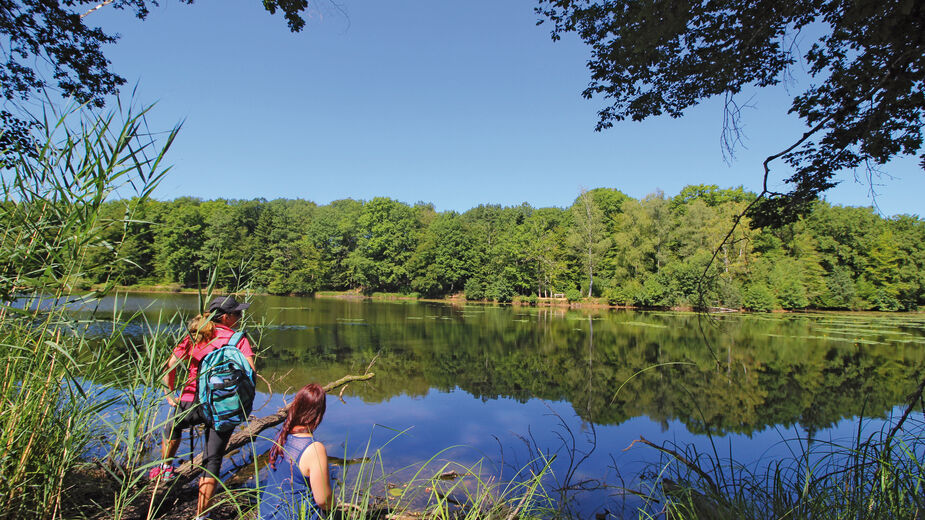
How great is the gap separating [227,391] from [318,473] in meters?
0.71

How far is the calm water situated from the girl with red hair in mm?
369

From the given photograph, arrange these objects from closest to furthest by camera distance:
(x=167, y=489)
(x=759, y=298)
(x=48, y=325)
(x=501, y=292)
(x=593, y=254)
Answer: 1. (x=48, y=325)
2. (x=167, y=489)
3. (x=759, y=298)
4. (x=593, y=254)
5. (x=501, y=292)

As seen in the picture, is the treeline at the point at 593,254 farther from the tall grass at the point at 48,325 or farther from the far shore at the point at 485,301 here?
the tall grass at the point at 48,325

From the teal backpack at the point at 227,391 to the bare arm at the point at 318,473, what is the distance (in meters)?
0.38

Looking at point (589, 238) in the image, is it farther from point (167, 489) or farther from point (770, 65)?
point (167, 489)

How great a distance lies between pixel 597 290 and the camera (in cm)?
3747

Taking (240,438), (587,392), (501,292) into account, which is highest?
(501,292)

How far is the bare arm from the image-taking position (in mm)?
2163

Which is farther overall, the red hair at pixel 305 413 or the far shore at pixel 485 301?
the far shore at pixel 485 301

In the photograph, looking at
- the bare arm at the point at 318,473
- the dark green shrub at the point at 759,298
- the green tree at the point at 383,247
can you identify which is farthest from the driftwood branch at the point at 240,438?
the green tree at the point at 383,247

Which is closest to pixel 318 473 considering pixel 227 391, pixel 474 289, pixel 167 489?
pixel 227 391

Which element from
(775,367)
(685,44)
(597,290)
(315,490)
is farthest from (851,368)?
(597,290)

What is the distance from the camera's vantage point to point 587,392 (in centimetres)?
866

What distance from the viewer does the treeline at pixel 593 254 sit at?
31484 millimetres
